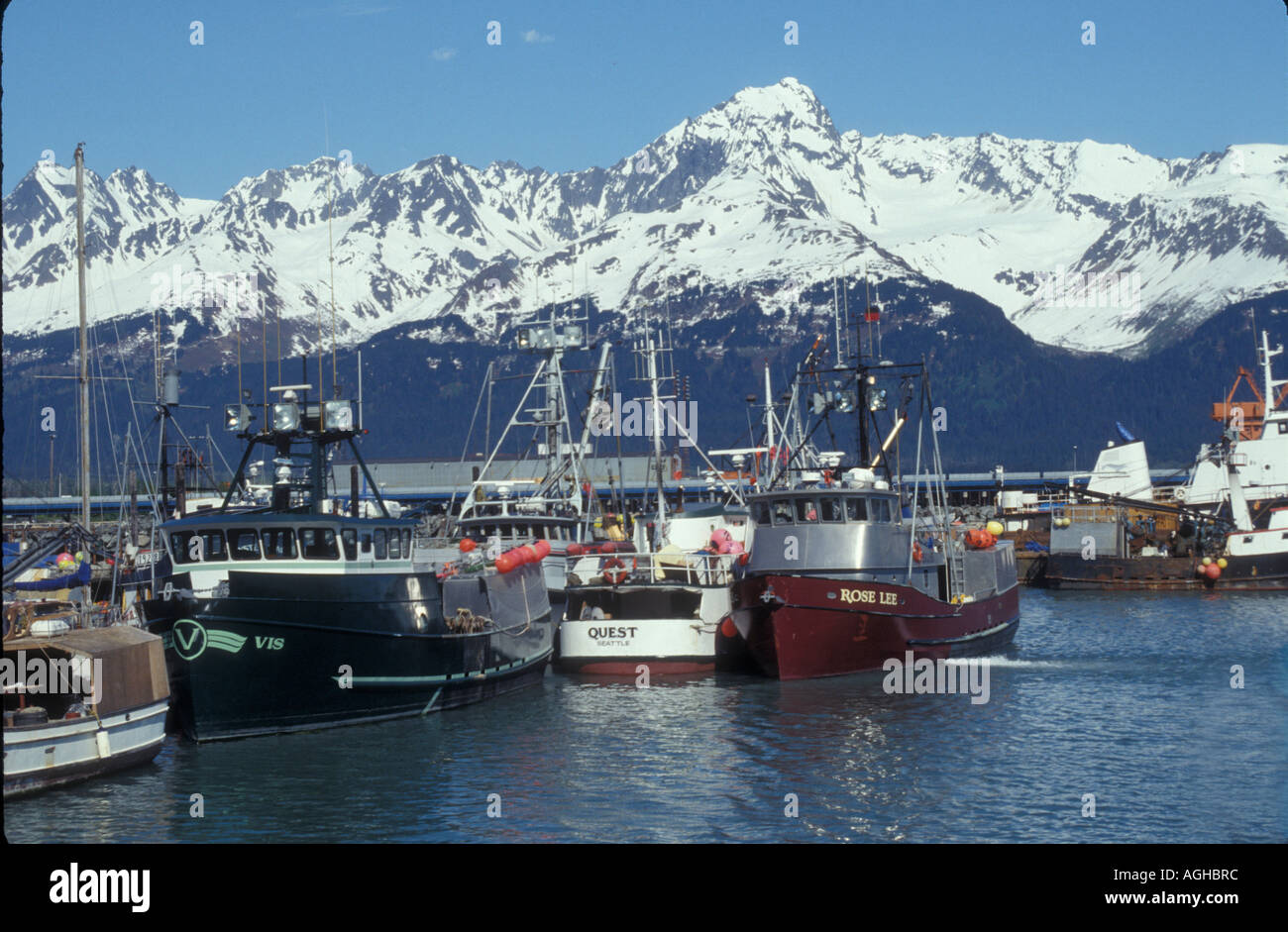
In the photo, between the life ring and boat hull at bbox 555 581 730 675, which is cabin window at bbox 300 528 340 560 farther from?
the life ring

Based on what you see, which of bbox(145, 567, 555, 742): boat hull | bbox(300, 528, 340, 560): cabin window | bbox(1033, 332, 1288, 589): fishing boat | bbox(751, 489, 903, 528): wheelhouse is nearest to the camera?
bbox(145, 567, 555, 742): boat hull

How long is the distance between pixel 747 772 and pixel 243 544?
1363cm

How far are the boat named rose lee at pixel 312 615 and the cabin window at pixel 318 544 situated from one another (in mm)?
24

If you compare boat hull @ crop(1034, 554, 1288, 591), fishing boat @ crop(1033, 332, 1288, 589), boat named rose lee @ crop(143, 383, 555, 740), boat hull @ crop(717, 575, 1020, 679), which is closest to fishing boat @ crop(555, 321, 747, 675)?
boat hull @ crop(717, 575, 1020, 679)

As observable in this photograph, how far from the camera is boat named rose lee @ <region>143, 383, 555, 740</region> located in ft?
106

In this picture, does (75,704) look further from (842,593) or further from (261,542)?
(842,593)

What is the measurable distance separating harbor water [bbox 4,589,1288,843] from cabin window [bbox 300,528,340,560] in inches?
169

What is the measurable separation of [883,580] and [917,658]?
266cm

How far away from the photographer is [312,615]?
109 feet

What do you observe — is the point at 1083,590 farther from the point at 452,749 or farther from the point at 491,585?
the point at 452,749

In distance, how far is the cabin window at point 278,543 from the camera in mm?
35656

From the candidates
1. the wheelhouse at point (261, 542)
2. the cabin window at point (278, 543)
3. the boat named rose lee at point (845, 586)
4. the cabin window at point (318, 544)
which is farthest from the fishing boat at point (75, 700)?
the boat named rose lee at point (845, 586)

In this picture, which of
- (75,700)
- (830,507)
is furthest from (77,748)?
(830,507)

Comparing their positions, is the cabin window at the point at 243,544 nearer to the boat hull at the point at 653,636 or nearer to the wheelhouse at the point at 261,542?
the wheelhouse at the point at 261,542
